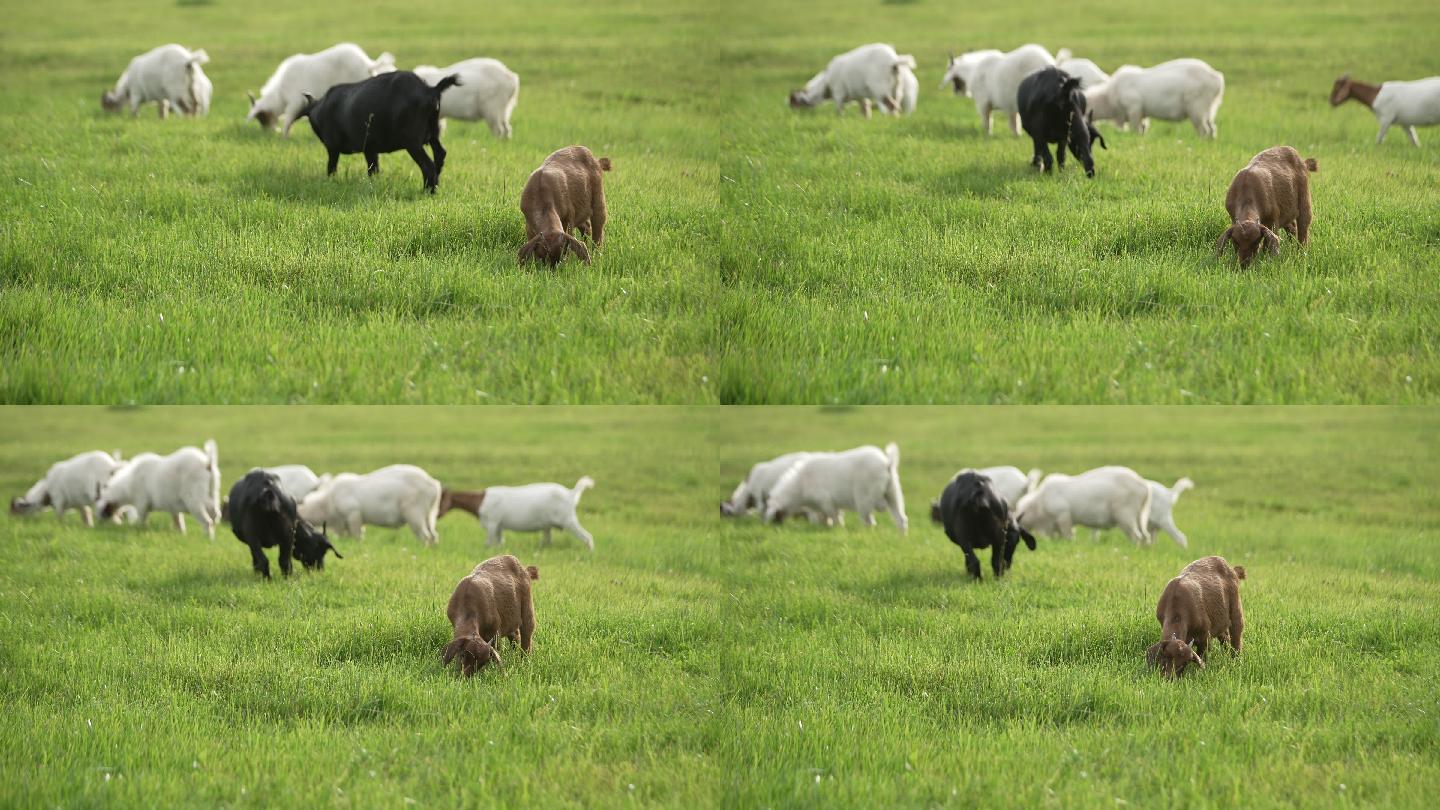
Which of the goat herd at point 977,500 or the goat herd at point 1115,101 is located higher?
the goat herd at point 1115,101

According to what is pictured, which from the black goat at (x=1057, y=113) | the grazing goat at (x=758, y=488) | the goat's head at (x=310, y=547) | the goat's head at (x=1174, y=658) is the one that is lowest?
the grazing goat at (x=758, y=488)

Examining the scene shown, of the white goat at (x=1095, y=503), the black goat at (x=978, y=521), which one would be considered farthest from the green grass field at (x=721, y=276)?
the white goat at (x=1095, y=503)

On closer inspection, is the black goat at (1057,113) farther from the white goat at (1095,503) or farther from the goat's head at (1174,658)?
the goat's head at (1174,658)

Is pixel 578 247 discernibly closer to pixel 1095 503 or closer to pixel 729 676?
pixel 729 676

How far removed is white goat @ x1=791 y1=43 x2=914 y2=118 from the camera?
20.6 meters

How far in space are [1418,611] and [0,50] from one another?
112ft

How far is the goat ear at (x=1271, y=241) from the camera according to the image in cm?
1030

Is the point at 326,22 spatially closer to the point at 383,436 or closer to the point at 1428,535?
the point at 383,436

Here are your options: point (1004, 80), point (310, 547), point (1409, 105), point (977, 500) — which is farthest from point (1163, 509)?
point (310, 547)

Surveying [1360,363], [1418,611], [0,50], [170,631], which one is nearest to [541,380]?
[170,631]

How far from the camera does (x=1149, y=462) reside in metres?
20.8

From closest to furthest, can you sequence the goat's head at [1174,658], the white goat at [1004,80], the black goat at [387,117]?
the goat's head at [1174,658] < the black goat at [387,117] < the white goat at [1004,80]

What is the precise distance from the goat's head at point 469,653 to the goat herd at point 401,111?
3395 millimetres

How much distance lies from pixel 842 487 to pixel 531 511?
13.2 feet
